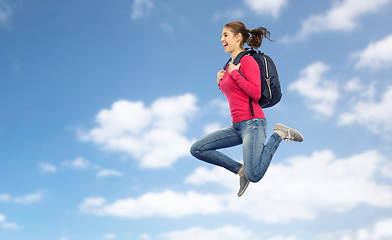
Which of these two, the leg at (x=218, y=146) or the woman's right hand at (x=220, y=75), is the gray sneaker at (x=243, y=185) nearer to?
the leg at (x=218, y=146)

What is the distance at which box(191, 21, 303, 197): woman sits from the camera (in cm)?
758

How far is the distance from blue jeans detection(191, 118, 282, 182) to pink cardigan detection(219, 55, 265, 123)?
170mm

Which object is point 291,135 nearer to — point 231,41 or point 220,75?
point 220,75

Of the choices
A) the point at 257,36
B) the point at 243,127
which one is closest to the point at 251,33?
the point at 257,36

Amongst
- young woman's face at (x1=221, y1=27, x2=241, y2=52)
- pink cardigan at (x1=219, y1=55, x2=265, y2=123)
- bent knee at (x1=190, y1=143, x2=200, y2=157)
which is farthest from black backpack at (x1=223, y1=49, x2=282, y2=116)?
bent knee at (x1=190, y1=143, x2=200, y2=157)

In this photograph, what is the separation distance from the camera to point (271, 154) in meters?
7.77

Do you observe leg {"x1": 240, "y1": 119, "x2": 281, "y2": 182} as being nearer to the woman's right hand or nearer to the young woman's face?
the woman's right hand

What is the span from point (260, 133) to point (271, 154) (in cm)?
47

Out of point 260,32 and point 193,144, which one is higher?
point 260,32

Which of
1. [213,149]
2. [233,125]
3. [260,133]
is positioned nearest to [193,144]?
[213,149]

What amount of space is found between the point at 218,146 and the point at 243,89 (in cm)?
134

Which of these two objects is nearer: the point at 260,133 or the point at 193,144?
the point at 260,133

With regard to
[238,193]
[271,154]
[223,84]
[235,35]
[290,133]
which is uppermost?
[235,35]

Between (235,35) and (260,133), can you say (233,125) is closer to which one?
(260,133)
